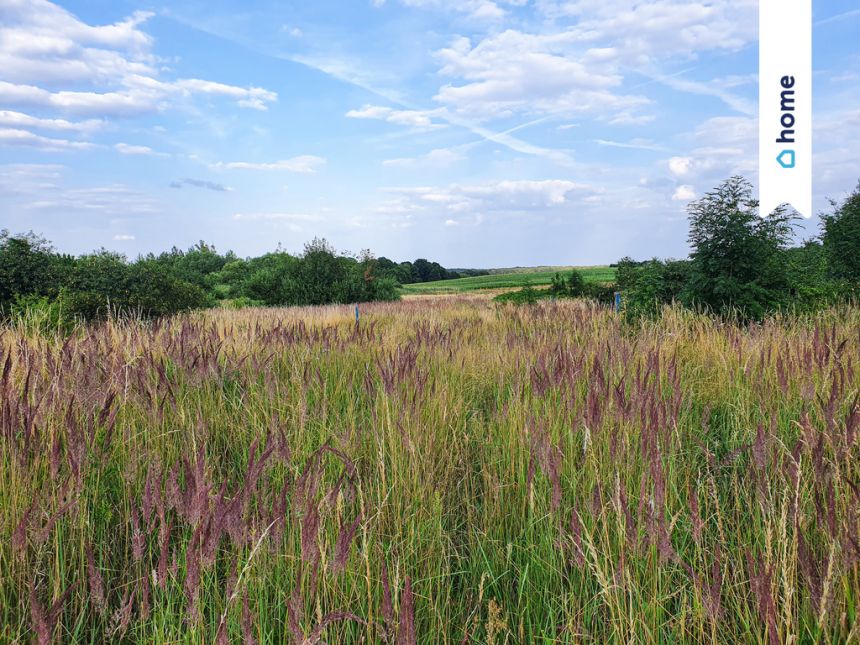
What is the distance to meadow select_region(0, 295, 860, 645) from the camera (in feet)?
4.64

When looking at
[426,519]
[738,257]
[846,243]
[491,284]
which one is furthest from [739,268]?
[491,284]

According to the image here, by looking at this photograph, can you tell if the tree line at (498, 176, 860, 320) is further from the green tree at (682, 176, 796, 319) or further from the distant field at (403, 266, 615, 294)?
the distant field at (403, 266, 615, 294)

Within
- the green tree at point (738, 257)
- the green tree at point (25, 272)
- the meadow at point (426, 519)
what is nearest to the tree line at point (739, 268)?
the green tree at point (738, 257)

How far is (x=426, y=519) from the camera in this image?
226cm

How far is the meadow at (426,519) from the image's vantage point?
141cm

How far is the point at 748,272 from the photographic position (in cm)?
788

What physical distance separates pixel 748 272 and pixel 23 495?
8.74m

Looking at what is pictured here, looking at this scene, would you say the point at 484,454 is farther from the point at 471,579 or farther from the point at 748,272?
the point at 748,272

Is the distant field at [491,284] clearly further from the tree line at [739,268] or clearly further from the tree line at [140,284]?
the tree line at [739,268]

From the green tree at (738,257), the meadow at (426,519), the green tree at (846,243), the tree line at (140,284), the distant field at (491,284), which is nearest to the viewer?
the meadow at (426,519)

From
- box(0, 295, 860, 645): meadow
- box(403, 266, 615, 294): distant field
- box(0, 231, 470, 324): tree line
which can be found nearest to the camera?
box(0, 295, 860, 645): meadow

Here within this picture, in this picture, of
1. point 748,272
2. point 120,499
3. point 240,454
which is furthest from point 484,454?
point 748,272

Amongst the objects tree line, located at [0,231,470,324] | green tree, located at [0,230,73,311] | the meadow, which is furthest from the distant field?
the meadow

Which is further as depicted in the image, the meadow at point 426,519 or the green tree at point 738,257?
the green tree at point 738,257
